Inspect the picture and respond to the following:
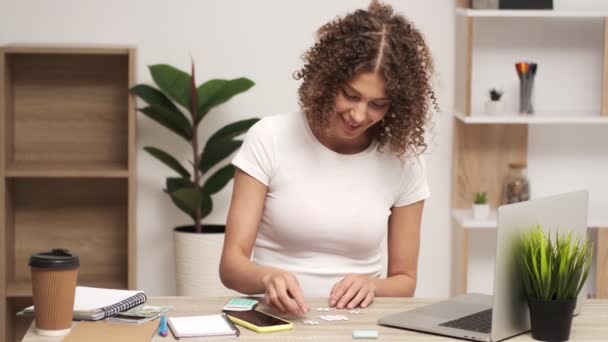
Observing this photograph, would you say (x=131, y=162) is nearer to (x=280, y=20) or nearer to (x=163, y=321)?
(x=280, y=20)

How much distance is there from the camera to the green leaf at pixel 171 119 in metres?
3.59

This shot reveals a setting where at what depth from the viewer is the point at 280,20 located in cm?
389

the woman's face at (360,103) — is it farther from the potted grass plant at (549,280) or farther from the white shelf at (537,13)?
the white shelf at (537,13)

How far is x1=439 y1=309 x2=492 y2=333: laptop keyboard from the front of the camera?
6.29 ft

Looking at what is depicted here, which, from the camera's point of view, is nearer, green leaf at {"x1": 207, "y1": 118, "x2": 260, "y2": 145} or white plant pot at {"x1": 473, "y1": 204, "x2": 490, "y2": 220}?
green leaf at {"x1": 207, "y1": 118, "x2": 260, "y2": 145}

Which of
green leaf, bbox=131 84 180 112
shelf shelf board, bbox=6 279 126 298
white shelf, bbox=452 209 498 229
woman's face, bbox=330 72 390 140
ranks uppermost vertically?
green leaf, bbox=131 84 180 112

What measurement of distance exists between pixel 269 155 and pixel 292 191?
10 centimetres

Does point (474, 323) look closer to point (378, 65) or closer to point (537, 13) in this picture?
point (378, 65)

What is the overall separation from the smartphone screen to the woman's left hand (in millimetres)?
183

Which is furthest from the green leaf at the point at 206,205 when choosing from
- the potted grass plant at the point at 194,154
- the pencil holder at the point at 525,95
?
the pencil holder at the point at 525,95

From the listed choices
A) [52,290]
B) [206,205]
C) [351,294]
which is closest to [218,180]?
[206,205]

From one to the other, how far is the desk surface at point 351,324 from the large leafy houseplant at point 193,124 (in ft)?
4.97

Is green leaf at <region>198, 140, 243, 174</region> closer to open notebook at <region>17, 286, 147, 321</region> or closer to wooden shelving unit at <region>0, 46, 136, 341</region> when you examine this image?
wooden shelving unit at <region>0, 46, 136, 341</region>

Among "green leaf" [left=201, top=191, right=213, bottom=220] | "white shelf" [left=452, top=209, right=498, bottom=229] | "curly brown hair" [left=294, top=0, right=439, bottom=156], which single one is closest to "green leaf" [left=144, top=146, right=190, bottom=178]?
"green leaf" [left=201, top=191, right=213, bottom=220]
